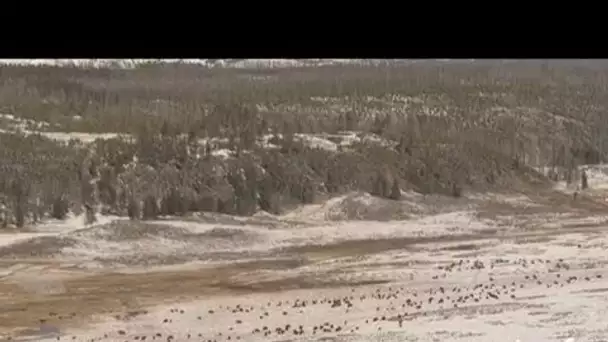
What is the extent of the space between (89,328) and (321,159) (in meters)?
0.78

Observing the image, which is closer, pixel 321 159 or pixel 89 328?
pixel 89 328

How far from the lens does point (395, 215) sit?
237 cm

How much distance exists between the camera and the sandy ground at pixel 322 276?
→ 2.18 meters

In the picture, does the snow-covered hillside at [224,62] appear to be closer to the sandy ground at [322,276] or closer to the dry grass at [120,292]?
the sandy ground at [322,276]

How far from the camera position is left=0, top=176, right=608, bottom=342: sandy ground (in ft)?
7.14

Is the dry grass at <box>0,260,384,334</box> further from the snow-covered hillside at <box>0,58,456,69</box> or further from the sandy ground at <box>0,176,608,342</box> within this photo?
the snow-covered hillside at <box>0,58,456,69</box>

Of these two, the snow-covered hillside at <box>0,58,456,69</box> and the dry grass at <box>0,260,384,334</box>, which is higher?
the snow-covered hillside at <box>0,58,456,69</box>

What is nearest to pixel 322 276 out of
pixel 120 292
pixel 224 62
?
pixel 120 292

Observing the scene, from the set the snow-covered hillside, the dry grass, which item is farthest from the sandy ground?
the snow-covered hillside

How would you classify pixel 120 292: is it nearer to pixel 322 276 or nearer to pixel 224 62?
pixel 322 276

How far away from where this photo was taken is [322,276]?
90.9 inches
